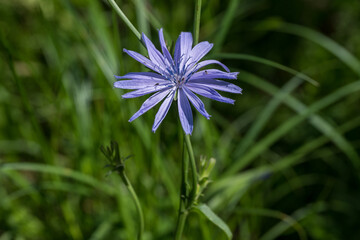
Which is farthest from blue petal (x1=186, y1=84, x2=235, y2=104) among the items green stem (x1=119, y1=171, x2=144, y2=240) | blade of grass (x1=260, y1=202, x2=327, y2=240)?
blade of grass (x1=260, y1=202, x2=327, y2=240)

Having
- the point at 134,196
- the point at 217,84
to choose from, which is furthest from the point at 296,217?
the point at 217,84

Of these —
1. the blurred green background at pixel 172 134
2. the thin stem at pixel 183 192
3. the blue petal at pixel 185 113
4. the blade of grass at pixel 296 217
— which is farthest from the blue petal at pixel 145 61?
the blade of grass at pixel 296 217

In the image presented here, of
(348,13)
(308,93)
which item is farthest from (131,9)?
(348,13)

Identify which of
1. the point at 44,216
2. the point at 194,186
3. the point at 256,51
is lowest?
the point at 194,186

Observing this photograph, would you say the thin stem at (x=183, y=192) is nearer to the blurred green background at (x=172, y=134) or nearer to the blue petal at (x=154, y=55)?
the blue petal at (x=154, y=55)

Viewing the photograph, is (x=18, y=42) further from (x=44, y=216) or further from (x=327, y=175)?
(x=327, y=175)

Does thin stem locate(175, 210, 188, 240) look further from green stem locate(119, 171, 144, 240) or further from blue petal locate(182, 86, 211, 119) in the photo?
blue petal locate(182, 86, 211, 119)

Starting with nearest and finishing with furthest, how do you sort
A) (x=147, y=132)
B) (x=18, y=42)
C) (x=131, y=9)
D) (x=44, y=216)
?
1. (x=147, y=132)
2. (x=44, y=216)
3. (x=131, y=9)
4. (x=18, y=42)

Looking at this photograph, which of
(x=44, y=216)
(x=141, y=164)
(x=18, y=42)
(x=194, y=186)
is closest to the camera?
(x=194, y=186)
